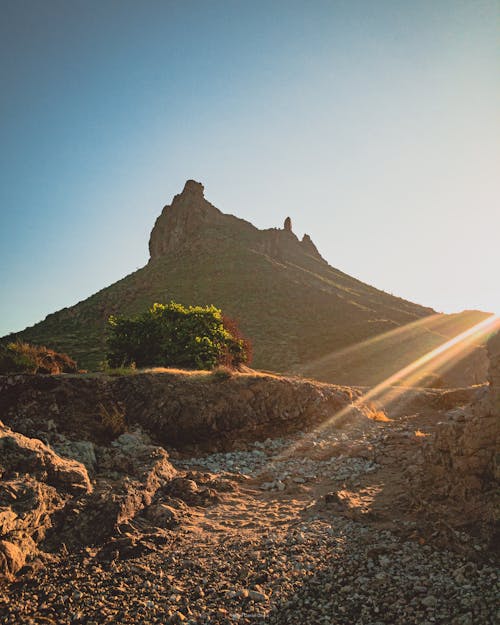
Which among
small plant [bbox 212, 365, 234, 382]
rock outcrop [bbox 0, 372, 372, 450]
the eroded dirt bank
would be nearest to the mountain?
rock outcrop [bbox 0, 372, 372, 450]

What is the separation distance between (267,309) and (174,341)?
36314 millimetres

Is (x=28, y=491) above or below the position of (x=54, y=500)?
above

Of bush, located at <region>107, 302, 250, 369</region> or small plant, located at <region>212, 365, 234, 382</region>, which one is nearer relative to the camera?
small plant, located at <region>212, 365, 234, 382</region>

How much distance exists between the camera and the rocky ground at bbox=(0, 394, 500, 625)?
4.61 meters

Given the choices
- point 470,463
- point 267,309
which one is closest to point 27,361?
point 470,463

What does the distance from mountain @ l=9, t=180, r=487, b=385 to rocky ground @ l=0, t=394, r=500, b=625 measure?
25.5 metres

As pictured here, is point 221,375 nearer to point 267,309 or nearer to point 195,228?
point 267,309

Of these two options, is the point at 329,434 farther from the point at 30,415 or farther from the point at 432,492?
the point at 30,415

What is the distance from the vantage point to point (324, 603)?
15.8 ft

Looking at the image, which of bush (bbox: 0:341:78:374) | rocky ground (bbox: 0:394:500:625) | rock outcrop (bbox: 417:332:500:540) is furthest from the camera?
bush (bbox: 0:341:78:374)

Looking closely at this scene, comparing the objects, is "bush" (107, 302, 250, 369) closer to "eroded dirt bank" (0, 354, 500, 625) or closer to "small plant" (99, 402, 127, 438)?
"small plant" (99, 402, 127, 438)

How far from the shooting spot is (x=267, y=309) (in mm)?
56031

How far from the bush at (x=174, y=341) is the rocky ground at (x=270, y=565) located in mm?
10072

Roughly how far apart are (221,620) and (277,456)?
8.28 m
